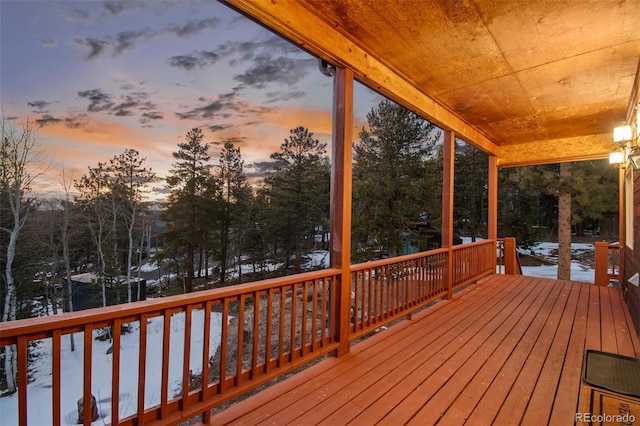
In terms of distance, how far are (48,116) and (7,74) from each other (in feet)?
7.53

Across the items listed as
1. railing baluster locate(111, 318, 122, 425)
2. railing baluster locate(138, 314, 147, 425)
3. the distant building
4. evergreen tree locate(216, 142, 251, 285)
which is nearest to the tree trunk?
railing baluster locate(138, 314, 147, 425)

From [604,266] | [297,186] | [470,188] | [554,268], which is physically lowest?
[554,268]

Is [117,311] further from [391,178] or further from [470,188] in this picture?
[470,188]

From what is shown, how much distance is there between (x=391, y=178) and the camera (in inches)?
455

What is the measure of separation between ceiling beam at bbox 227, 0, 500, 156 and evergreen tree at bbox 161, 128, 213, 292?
16.4 metres

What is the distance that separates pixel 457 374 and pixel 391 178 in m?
9.70

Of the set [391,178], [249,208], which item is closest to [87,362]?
[391,178]

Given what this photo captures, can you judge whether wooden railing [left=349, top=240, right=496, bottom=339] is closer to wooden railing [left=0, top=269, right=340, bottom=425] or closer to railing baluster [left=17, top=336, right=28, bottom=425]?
wooden railing [left=0, top=269, right=340, bottom=425]

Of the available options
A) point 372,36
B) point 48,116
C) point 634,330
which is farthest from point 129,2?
point 634,330

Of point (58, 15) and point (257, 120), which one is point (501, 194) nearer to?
point (257, 120)

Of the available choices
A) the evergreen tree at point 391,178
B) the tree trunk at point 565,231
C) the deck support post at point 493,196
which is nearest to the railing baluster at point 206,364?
the deck support post at point 493,196

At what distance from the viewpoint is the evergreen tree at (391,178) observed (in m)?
11.4

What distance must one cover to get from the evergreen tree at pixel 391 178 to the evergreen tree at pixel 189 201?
1010 cm

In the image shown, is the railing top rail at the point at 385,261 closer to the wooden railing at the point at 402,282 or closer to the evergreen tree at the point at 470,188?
the wooden railing at the point at 402,282
